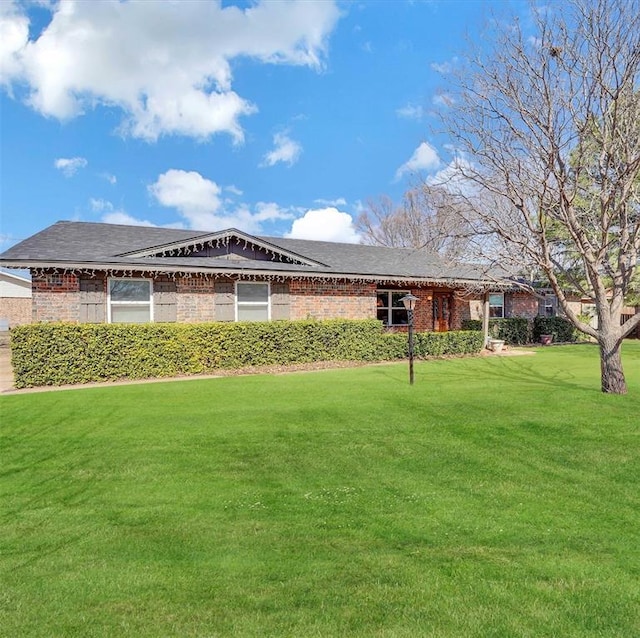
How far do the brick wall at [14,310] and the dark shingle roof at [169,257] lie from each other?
1629cm

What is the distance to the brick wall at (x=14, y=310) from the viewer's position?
28.9 m

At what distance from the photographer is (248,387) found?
1041cm

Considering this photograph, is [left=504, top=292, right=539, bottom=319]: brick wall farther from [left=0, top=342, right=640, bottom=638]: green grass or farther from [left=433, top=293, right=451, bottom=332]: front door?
[left=0, top=342, right=640, bottom=638]: green grass

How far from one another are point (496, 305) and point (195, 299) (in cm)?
1502

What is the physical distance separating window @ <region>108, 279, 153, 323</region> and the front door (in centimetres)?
1259

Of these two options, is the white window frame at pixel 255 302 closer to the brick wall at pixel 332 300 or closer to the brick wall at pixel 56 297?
the brick wall at pixel 332 300

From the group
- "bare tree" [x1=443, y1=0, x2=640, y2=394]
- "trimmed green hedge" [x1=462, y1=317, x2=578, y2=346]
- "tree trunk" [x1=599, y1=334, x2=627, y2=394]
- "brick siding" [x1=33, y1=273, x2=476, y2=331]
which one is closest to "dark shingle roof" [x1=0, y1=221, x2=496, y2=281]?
"brick siding" [x1=33, y1=273, x2=476, y2=331]

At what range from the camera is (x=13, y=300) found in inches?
1169

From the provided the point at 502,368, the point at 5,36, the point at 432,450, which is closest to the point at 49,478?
the point at 432,450

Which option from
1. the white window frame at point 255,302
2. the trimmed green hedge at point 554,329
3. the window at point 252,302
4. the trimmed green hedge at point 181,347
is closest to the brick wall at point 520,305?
the trimmed green hedge at point 554,329

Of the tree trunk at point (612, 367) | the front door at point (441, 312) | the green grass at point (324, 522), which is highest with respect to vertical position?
the front door at point (441, 312)

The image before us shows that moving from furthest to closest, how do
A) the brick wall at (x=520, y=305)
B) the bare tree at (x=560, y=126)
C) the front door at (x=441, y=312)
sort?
the brick wall at (x=520, y=305) → the front door at (x=441, y=312) → the bare tree at (x=560, y=126)

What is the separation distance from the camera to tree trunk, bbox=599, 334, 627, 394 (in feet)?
29.2

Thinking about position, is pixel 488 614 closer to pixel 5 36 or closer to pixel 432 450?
pixel 432 450
